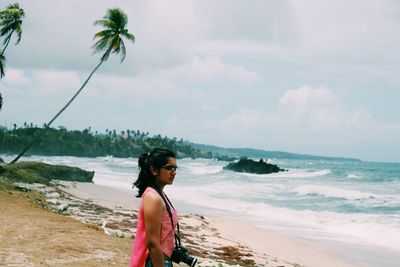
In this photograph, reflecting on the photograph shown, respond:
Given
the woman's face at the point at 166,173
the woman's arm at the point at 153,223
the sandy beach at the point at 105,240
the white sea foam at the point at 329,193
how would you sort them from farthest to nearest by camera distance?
the white sea foam at the point at 329,193 → the sandy beach at the point at 105,240 → the woman's face at the point at 166,173 → the woman's arm at the point at 153,223

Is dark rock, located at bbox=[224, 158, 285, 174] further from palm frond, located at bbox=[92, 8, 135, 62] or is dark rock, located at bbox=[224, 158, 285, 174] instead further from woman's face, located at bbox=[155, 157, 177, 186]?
woman's face, located at bbox=[155, 157, 177, 186]

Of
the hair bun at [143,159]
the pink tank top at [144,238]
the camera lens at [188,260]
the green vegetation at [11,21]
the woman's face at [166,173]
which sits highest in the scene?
the green vegetation at [11,21]

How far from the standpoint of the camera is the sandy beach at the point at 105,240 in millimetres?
8068

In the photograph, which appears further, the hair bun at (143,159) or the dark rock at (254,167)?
the dark rock at (254,167)

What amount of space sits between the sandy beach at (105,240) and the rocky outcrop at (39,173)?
2.14 meters

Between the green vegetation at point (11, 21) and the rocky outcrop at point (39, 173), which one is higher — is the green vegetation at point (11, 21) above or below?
above

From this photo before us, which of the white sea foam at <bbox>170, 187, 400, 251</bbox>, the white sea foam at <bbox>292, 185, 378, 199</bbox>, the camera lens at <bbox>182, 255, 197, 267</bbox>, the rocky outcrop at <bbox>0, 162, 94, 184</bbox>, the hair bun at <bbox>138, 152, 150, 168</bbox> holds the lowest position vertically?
the white sea foam at <bbox>170, 187, 400, 251</bbox>

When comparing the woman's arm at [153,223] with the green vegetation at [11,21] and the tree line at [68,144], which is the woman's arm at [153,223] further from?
the tree line at [68,144]

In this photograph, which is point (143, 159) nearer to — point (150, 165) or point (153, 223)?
point (150, 165)

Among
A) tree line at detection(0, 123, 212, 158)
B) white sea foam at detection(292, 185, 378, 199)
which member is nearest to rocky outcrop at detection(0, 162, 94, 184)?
white sea foam at detection(292, 185, 378, 199)

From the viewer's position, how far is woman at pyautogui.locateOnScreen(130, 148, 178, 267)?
315 cm

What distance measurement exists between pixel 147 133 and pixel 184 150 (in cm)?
2250

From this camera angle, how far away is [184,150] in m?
167

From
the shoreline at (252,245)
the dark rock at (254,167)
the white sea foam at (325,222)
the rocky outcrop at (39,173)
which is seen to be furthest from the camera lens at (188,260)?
the dark rock at (254,167)
